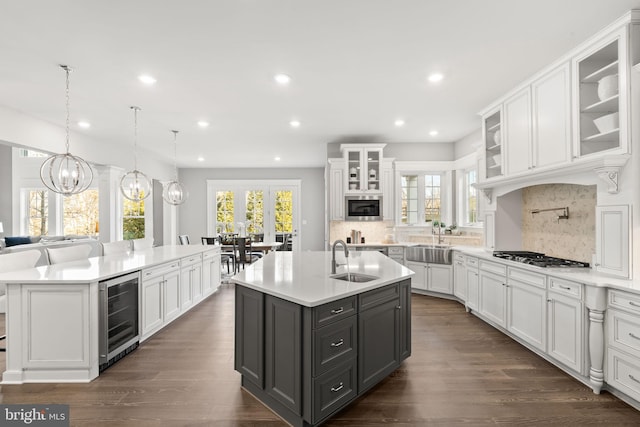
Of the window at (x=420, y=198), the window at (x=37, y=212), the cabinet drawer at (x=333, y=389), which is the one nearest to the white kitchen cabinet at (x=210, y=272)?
the cabinet drawer at (x=333, y=389)

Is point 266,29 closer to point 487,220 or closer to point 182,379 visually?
point 182,379

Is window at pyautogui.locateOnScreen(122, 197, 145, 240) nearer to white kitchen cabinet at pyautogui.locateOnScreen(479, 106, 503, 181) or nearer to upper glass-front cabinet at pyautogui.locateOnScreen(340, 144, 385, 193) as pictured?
upper glass-front cabinet at pyautogui.locateOnScreen(340, 144, 385, 193)

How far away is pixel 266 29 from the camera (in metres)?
2.47

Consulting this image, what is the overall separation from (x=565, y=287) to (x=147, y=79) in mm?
4435

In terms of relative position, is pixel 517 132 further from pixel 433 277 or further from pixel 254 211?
pixel 254 211

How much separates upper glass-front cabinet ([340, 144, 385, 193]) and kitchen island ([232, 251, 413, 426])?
10.6ft

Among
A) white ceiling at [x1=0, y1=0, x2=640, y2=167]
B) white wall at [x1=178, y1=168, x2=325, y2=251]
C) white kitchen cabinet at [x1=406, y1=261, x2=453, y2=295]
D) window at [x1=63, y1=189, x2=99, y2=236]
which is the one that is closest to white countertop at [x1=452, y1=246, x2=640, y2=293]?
white kitchen cabinet at [x1=406, y1=261, x2=453, y2=295]

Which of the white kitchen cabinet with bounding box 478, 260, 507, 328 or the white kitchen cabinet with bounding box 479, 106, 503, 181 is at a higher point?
the white kitchen cabinet with bounding box 479, 106, 503, 181

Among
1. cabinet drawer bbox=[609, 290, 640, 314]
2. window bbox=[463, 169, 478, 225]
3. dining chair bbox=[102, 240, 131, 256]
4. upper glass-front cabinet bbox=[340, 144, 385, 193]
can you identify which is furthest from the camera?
upper glass-front cabinet bbox=[340, 144, 385, 193]

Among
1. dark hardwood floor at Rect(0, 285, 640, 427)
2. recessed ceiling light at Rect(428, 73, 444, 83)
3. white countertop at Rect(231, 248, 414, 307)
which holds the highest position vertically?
recessed ceiling light at Rect(428, 73, 444, 83)

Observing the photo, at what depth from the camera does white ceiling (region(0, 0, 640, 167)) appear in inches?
88.7

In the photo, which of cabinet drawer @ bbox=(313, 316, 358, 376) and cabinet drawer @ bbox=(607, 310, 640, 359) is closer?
cabinet drawer @ bbox=(313, 316, 358, 376)

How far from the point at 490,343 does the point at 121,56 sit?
15.2 feet

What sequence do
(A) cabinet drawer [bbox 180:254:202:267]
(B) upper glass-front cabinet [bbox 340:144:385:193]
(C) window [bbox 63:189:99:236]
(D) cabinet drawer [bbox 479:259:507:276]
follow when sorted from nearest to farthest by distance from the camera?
(D) cabinet drawer [bbox 479:259:507:276]
(A) cabinet drawer [bbox 180:254:202:267]
(B) upper glass-front cabinet [bbox 340:144:385:193]
(C) window [bbox 63:189:99:236]
